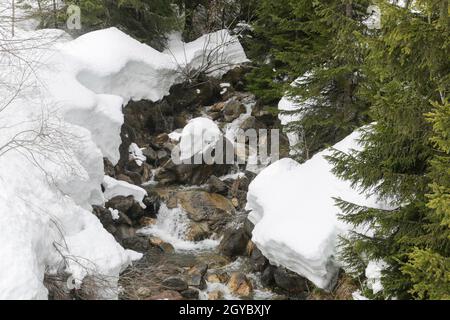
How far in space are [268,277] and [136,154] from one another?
631 centimetres

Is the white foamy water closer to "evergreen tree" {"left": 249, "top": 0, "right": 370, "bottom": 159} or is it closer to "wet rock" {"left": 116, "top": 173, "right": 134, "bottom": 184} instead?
"wet rock" {"left": 116, "top": 173, "right": 134, "bottom": 184}

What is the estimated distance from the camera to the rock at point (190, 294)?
879 cm

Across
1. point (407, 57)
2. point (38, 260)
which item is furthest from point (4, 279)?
point (407, 57)

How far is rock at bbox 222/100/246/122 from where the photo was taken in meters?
16.1

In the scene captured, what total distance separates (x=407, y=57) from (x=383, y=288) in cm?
302

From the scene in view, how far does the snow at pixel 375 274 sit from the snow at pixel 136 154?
344 inches

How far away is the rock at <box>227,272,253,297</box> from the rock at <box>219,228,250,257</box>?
0.93m

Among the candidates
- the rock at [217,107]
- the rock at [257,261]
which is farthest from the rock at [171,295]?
the rock at [217,107]

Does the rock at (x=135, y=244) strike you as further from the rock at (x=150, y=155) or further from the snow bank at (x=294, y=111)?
the snow bank at (x=294, y=111)

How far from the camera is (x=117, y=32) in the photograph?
1511 cm

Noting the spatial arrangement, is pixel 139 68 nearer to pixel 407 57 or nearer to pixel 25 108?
pixel 25 108

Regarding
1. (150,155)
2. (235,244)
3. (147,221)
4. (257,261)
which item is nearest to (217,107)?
(150,155)

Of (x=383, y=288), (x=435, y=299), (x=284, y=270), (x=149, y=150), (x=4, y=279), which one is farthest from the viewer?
(x=149, y=150)

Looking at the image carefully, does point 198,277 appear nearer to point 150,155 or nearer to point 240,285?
point 240,285
